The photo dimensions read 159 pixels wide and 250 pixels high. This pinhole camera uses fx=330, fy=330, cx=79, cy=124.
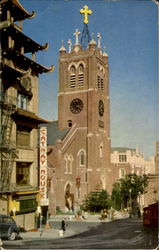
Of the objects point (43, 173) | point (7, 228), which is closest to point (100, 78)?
point (43, 173)

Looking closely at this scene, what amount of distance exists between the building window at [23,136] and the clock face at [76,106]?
2674 centimetres

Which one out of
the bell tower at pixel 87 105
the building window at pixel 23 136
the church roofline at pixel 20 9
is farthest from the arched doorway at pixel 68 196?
the church roofline at pixel 20 9

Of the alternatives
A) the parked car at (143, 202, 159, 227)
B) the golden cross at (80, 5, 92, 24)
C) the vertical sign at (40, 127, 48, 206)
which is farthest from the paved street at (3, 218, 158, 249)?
the golden cross at (80, 5, 92, 24)

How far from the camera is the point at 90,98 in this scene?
48312 mm

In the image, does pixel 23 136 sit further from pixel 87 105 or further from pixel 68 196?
pixel 87 105

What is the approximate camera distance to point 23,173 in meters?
22.8

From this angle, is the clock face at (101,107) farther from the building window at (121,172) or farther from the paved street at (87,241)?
the paved street at (87,241)

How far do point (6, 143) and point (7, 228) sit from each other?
4924 millimetres

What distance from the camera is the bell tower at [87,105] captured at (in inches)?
1855

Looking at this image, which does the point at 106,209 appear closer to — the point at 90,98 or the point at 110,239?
the point at 90,98

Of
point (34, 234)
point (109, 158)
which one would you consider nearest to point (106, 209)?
point (109, 158)

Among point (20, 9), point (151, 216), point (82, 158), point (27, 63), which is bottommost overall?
point (151, 216)

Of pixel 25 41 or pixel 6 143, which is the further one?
pixel 25 41

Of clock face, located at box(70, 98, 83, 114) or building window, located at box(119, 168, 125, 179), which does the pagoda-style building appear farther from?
building window, located at box(119, 168, 125, 179)
